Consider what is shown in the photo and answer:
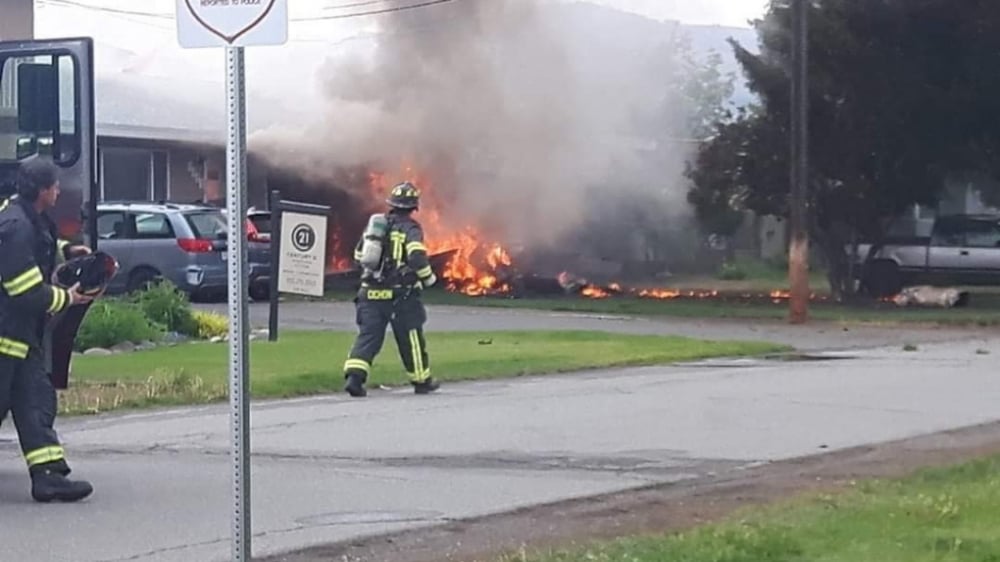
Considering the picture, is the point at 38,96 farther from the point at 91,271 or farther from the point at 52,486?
the point at 52,486

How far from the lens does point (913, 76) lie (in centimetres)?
3206

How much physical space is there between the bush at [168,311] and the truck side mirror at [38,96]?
10.3 m

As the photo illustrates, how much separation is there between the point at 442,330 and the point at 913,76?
448 inches

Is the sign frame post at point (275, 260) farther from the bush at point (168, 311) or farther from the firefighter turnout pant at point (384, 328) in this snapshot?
the firefighter turnout pant at point (384, 328)

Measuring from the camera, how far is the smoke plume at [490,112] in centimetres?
3434

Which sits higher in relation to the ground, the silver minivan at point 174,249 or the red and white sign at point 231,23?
the red and white sign at point 231,23

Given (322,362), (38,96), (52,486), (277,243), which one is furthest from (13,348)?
(277,243)

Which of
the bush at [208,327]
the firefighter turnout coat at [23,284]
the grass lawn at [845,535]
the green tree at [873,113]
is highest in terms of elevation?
the green tree at [873,113]

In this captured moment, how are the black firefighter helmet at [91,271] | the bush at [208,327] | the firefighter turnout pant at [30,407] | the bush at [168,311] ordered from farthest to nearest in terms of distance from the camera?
the bush at [208,327] < the bush at [168,311] < the black firefighter helmet at [91,271] < the firefighter turnout pant at [30,407]

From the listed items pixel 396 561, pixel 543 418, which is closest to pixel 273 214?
Result: pixel 543 418

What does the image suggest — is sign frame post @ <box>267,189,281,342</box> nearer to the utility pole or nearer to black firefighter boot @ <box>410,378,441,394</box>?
black firefighter boot @ <box>410,378,441,394</box>

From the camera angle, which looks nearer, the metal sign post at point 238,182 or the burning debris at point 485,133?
the metal sign post at point 238,182

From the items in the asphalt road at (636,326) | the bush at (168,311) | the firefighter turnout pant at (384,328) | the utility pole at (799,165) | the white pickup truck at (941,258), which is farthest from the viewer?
the white pickup truck at (941,258)

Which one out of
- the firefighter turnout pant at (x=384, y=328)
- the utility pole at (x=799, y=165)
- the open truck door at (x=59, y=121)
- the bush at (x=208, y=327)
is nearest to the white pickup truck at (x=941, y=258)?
the utility pole at (x=799, y=165)
